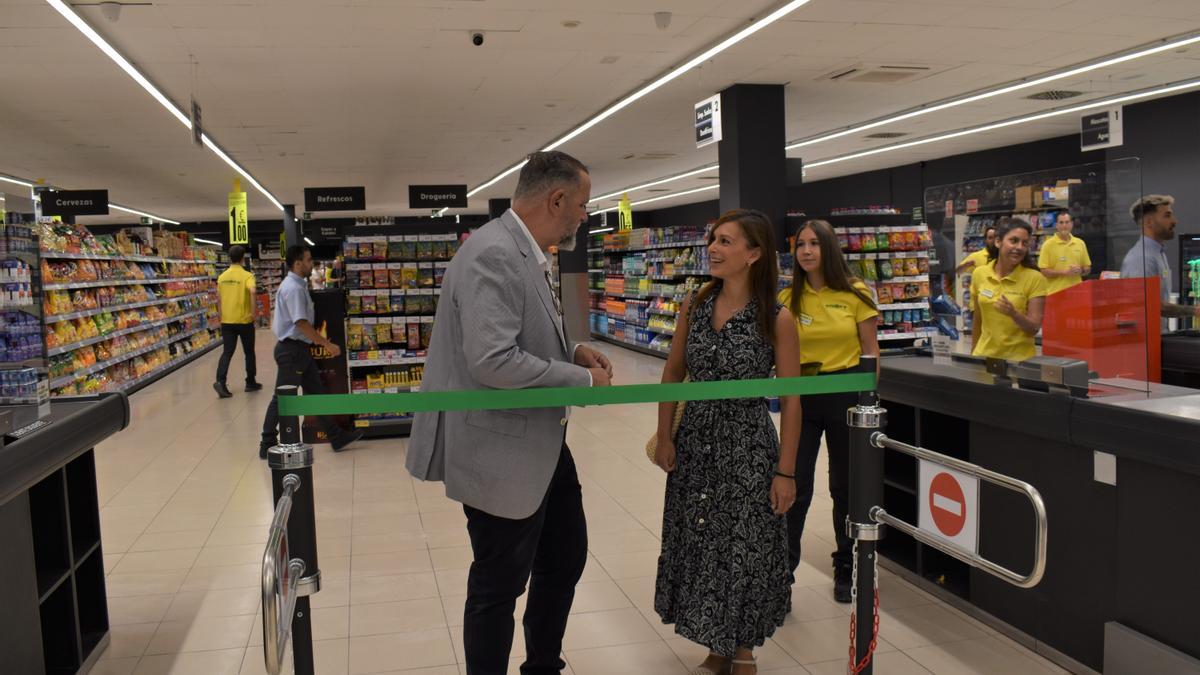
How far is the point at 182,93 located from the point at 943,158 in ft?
40.7

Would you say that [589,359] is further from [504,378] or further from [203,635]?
[203,635]

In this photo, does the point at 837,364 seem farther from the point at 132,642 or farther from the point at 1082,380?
the point at 132,642

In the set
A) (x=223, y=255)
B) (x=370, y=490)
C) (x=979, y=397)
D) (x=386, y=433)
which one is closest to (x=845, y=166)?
(x=386, y=433)

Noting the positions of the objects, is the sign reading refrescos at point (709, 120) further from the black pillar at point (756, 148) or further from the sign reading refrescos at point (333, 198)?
the sign reading refrescos at point (333, 198)

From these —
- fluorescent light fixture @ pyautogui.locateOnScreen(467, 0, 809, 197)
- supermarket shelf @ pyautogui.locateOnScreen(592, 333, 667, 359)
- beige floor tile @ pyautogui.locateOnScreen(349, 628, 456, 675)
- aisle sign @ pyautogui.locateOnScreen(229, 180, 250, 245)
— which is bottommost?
beige floor tile @ pyautogui.locateOnScreen(349, 628, 456, 675)

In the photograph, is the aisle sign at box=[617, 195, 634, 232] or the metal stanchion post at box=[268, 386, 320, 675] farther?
the aisle sign at box=[617, 195, 634, 232]

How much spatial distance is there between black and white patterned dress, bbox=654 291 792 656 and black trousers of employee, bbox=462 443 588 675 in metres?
0.45

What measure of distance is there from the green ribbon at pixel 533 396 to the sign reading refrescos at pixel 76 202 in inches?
584

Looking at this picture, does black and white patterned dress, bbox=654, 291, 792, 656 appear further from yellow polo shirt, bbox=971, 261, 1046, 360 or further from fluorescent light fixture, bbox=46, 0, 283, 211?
fluorescent light fixture, bbox=46, 0, 283, 211

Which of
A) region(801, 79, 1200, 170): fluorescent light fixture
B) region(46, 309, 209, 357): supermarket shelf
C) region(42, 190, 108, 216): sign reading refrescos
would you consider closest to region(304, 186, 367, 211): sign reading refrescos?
region(46, 309, 209, 357): supermarket shelf

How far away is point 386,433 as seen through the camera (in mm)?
7828

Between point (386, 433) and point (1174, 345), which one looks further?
point (386, 433)

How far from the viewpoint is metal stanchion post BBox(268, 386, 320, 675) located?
6.79 feet

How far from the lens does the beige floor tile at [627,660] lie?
3.14 m
